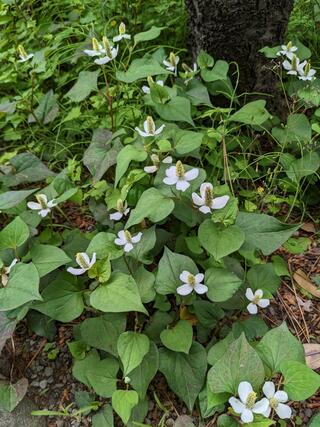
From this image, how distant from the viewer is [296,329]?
1.49 meters

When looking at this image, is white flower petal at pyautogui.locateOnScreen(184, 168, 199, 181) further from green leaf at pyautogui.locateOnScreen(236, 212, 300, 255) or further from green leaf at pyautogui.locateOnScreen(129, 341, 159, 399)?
green leaf at pyautogui.locateOnScreen(129, 341, 159, 399)

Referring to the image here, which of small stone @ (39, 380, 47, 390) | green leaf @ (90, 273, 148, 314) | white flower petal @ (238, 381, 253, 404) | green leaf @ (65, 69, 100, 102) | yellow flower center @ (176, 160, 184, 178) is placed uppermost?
green leaf @ (65, 69, 100, 102)

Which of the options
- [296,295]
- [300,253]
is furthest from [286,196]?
[296,295]

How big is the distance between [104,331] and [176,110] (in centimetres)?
77

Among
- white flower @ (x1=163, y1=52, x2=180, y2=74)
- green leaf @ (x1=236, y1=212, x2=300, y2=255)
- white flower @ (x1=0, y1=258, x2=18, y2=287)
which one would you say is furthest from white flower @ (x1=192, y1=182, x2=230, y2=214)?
white flower @ (x1=163, y1=52, x2=180, y2=74)

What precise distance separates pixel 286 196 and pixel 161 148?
2.12 feet

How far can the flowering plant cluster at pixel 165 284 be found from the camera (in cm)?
118

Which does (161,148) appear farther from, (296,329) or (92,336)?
(296,329)

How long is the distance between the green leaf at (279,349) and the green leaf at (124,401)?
1.15 ft

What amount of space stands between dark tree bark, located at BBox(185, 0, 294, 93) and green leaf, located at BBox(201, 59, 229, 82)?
0.37ft

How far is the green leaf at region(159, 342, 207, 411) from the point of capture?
1.28 meters

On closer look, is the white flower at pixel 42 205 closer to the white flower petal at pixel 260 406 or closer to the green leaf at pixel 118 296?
the green leaf at pixel 118 296

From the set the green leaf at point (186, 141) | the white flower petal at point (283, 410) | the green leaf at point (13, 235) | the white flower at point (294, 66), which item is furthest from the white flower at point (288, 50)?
the white flower petal at point (283, 410)

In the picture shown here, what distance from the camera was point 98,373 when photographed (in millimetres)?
1345
